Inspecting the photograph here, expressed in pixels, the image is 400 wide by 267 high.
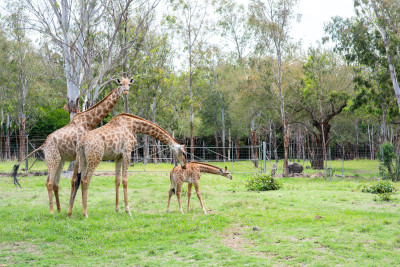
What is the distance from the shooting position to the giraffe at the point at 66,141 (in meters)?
9.98

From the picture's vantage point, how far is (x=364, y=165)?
31000mm

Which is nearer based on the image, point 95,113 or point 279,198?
point 95,113

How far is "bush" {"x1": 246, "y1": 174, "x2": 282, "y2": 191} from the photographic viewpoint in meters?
15.8

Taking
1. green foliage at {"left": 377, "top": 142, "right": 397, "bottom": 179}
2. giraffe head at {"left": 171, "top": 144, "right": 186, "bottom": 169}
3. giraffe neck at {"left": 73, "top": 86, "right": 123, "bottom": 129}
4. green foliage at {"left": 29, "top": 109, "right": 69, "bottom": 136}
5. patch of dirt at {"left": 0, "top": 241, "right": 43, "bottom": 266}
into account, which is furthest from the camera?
green foliage at {"left": 29, "top": 109, "right": 69, "bottom": 136}

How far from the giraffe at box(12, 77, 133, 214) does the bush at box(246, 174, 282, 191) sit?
7.54m

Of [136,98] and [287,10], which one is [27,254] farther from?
[136,98]

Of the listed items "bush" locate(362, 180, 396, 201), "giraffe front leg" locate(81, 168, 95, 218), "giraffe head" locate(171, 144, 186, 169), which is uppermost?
"giraffe head" locate(171, 144, 186, 169)

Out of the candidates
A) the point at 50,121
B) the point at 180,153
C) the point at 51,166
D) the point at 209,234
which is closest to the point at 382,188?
the point at 180,153

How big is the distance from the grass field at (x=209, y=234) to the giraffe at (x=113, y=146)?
0.90m

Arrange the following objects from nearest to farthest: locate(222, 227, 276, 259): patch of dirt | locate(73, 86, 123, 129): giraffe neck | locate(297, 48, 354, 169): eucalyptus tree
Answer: locate(222, 227, 276, 259): patch of dirt
locate(73, 86, 123, 129): giraffe neck
locate(297, 48, 354, 169): eucalyptus tree

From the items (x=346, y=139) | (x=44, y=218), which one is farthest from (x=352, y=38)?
(x=346, y=139)

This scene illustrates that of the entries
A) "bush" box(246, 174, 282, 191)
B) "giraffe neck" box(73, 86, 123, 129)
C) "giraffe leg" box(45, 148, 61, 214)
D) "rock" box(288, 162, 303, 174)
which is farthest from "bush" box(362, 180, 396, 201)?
"rock" box(288, 162, 303, 174)

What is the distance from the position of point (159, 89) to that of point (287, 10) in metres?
12.0

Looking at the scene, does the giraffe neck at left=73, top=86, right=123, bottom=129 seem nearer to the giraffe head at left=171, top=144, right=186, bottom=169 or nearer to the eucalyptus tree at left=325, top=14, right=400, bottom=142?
the giraffe head at left=171, top=144, right=186, bottom=169
